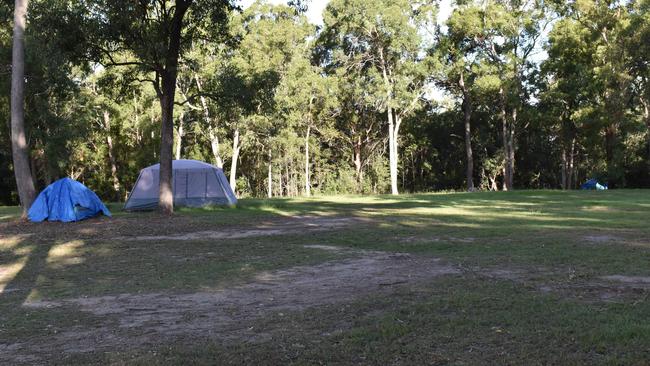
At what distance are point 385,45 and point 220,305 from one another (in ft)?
113

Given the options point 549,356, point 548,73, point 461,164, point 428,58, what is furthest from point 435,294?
point 461,164

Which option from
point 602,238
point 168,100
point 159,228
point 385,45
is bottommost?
point 602,238

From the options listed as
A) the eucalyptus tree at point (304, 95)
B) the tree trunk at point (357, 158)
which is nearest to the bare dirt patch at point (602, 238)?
the eucalyptus tree at point (304, 95)

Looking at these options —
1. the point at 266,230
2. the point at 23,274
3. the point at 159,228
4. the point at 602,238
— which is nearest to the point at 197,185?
the point at 159,228

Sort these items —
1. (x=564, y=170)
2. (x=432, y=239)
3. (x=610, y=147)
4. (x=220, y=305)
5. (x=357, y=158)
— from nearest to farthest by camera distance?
(x=220, y=305), (x=432, y=239), (x=610, y=147), (x=564, y=170), (x=357, y=158)

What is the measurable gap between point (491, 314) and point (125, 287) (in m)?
4.49

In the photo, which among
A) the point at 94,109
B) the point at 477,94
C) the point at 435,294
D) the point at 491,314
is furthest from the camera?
the point at 477,94

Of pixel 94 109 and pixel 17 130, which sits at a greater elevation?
pixel 94 109

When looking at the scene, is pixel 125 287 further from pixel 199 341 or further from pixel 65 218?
pixel 65 218

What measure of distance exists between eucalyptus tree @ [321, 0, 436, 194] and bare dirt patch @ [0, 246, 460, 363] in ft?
99.1

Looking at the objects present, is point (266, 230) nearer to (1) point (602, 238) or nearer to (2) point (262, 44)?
(1) point (602, 238)

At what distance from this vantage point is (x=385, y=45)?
3825cm

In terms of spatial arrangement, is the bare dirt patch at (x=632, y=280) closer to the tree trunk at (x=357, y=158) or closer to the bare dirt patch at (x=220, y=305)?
the bare dirt patch at (x=220, y=305)

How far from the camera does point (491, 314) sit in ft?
17.2
